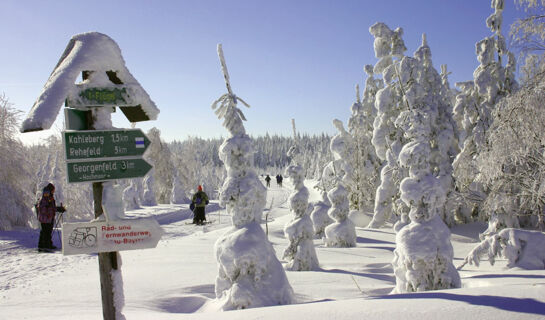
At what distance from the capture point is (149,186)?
33875mm

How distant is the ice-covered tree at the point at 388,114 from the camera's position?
51.6 feet

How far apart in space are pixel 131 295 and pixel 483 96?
617 inches

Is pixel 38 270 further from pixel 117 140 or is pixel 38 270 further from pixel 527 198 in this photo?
pixel 527 198

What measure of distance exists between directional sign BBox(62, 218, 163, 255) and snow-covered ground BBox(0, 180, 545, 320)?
1.85m

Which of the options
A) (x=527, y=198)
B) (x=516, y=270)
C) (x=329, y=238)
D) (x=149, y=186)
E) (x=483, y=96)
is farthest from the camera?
(x=149, y=186)

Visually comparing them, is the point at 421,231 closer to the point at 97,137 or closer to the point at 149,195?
the point at 97,137

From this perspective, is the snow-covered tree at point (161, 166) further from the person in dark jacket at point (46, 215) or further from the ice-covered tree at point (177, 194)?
the person in dark jacket at point (46, 215)

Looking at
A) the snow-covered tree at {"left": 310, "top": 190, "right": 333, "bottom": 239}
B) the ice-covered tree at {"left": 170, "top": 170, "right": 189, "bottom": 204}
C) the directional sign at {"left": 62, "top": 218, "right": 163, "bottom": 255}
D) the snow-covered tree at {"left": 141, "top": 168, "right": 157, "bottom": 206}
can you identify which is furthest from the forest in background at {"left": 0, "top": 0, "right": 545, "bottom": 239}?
the ice-covered tree at {"left": 170, "top": 170, "right": 189, "bottom": 204}

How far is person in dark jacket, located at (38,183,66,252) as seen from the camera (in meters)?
11.1

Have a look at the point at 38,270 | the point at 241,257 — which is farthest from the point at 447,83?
the point at 38,270

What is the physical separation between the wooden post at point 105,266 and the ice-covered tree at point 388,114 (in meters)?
12.5

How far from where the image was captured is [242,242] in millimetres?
6551

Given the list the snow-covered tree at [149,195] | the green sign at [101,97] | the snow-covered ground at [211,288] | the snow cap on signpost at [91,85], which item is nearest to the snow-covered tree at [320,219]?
the snow-covered ground at [211,288]

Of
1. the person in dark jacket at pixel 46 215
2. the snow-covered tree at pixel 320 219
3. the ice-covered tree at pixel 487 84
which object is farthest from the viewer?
the snow-covered tree at pixel 320 219
